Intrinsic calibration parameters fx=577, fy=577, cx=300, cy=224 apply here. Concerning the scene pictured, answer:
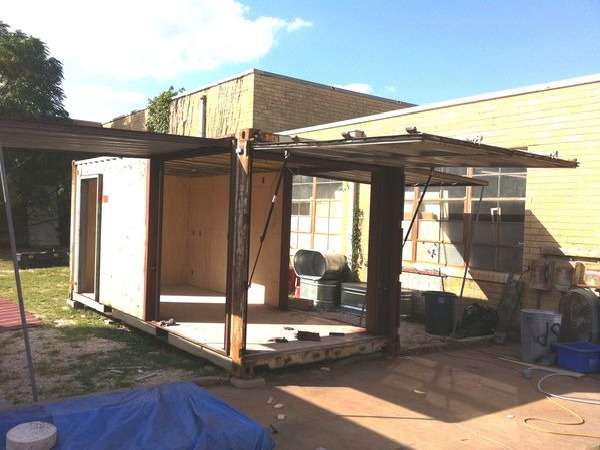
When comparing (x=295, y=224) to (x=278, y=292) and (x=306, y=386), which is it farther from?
(x=306, y=386)

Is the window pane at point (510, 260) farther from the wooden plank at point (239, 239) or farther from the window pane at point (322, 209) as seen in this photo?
the wooden plank at point (239, 239)

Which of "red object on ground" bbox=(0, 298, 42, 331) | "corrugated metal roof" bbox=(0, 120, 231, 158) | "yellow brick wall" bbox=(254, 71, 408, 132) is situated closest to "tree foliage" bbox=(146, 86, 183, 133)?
"yellow brick wall" bbox=(254, 71, 408, 132)

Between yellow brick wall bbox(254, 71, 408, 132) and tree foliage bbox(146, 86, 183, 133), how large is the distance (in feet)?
20.7

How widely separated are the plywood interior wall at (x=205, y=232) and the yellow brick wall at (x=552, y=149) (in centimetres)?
369

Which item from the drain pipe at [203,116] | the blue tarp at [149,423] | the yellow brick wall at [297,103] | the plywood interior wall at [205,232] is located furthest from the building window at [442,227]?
the drain pipe at [203,116]

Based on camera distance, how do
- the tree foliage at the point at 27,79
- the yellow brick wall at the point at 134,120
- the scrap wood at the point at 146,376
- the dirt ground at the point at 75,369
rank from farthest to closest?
the yellow brick wall at the point at 134,120, the tree foliage at the point at 27,79, the scrap wood at the point at 146,376, the dirt ground at the point at 75,369

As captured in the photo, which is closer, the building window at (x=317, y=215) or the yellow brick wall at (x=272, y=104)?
the building window at (x=317, y=215)

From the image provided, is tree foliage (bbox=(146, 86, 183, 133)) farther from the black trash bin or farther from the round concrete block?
the round concrete block

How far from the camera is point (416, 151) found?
19.0 ft

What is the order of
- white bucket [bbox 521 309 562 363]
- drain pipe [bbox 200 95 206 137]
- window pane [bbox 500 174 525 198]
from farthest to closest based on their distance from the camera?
drain pipe [bbox 200 95 206 137]
window pane [bbox 500 174 525 198]
white bucket [bbox 521 309 562 363]

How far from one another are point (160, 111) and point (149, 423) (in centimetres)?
1911

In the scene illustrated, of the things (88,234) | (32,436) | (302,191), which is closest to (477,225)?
(302,191)

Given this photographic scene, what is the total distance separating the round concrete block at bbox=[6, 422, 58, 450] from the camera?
133 inches

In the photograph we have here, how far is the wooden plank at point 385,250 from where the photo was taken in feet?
26.0
